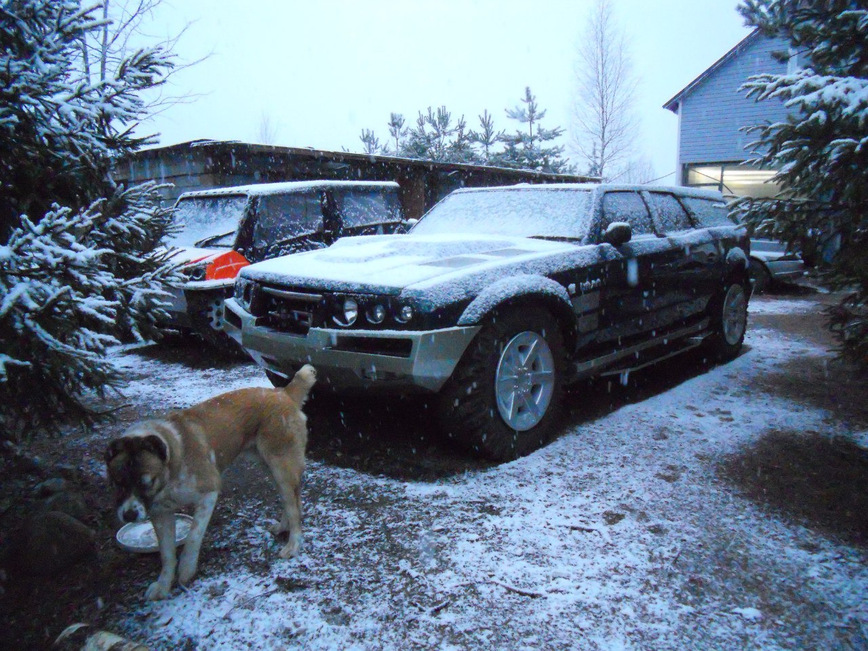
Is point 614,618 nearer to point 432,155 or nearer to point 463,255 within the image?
point 463,255

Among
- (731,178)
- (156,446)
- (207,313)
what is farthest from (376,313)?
(731,178)

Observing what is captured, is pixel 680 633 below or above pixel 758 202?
below

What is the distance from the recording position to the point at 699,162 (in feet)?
60.4

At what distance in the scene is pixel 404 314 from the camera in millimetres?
3189

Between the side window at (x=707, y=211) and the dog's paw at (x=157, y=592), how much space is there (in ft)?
17.4

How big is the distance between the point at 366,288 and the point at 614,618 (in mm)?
2000

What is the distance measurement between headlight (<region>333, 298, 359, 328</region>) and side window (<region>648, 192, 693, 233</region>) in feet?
10.0

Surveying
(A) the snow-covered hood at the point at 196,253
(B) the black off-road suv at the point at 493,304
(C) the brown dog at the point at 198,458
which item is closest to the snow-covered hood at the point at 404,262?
(B) the black off-road suv at the point at 493,304

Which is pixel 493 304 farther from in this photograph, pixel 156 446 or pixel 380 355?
pixel 156 446

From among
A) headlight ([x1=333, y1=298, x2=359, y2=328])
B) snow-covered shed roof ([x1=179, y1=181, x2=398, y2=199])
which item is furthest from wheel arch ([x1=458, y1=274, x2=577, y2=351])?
snow-covered shed roof ([x1=179, y1=181, x2=398, y2=199])

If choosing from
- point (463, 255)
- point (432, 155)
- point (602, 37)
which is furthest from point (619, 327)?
point (602, 37)

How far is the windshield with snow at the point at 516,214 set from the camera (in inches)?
174

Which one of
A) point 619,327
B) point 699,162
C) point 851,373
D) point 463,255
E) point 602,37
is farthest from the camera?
point 602,37

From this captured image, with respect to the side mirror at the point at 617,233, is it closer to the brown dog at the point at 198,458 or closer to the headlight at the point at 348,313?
the headlight at the point at 348,313
